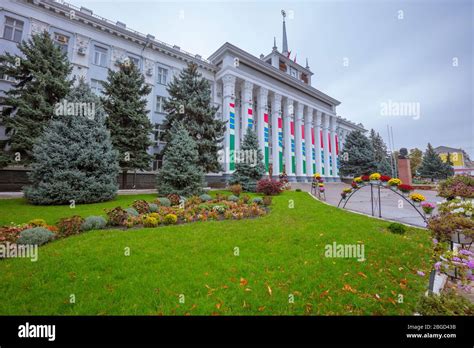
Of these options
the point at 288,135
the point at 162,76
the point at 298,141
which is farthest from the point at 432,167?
the point at 162,76

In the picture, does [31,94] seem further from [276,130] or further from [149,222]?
[276,130]

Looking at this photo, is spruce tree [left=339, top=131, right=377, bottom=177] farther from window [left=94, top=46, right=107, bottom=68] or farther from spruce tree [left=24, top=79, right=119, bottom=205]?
window [left=94, top=46, right=107, bottom=68]

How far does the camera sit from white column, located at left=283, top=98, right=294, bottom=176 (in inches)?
1369

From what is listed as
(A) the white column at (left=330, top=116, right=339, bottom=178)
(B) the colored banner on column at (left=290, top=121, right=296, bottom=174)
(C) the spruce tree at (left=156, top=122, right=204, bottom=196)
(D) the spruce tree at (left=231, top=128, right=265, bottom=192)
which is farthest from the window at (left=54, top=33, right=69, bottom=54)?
(A) the white column at (left=330, top=116, right=339, bottom=178)

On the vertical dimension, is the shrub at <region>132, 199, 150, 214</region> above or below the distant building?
below

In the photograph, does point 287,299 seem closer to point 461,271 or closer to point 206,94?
point 461,271

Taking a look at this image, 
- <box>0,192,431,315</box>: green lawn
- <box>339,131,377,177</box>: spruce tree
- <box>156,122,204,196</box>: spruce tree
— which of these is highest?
<box>339,131,377,177</box>: spruce tree

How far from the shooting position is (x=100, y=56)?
22.1 m

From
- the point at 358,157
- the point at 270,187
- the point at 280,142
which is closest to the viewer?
the point at 270,187

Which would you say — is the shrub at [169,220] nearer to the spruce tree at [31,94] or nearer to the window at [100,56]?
the spruce tree at [31,94]

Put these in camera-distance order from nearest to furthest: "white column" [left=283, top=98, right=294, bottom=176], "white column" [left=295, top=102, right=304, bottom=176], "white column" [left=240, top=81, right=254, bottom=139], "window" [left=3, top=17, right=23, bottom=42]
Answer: "window" [left=3, top=17, right=23, bottom=42] → "white column" [left=240, top=81, right=254, bottom=139] → "white column" [left=283, top=98, right=294, bottom=176] → "white column" [left=295, top=102, right=304, bottom=176]

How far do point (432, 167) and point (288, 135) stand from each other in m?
35.7

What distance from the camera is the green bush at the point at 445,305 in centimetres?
249

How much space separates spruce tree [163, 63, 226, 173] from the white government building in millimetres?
6291
